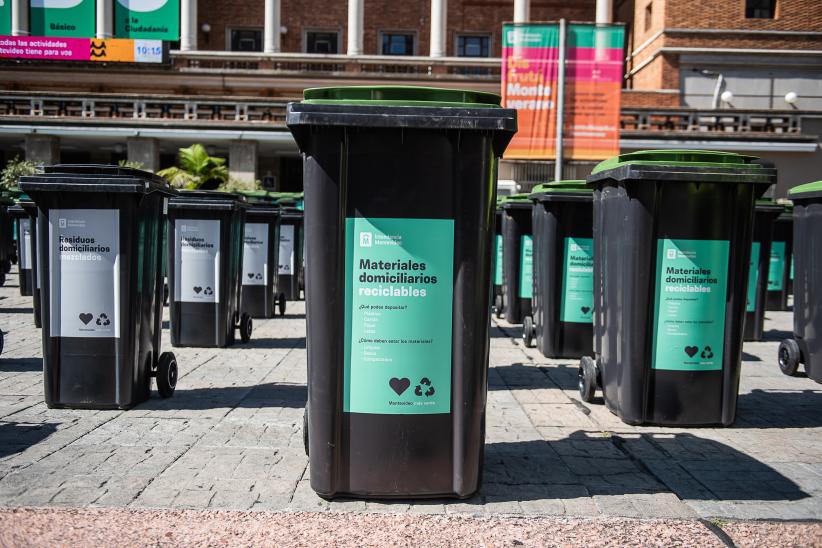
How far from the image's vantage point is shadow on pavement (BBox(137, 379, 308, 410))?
6.31 m

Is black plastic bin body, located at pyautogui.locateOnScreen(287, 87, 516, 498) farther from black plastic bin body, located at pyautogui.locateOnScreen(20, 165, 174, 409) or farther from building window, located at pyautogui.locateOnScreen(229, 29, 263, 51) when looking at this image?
building window, located at pyautogui.locateOnScreen(229, 29, 263, 51)

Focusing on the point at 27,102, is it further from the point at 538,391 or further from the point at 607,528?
the point at 607,528

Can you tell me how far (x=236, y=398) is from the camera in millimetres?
6582

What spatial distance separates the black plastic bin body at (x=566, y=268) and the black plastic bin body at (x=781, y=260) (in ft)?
21.8

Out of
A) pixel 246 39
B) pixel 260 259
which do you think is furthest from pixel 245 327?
pixel 246 39

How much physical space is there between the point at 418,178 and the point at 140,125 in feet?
109

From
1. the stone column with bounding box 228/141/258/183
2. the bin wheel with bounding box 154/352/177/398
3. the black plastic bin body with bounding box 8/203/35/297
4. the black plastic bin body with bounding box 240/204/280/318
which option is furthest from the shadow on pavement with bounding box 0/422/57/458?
the stone column with bounding box 228/141/258/183

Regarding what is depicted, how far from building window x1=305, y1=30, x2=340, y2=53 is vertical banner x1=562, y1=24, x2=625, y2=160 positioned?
31548mm

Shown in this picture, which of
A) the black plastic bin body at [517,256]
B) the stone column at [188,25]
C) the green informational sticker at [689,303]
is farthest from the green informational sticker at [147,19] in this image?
the green informational sticker at [689,303]

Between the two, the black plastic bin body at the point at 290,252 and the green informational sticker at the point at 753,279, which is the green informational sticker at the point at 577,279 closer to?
the green informational sticker at the point at 753,279

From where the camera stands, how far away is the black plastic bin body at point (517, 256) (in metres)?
11.5

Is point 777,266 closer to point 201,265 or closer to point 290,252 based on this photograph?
point 290,252

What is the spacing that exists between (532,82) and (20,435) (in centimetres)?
1632

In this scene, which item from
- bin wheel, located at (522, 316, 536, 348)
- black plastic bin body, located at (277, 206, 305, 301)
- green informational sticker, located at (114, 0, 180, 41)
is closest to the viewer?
bin wheel, located at (522, 316, 536, 348)
